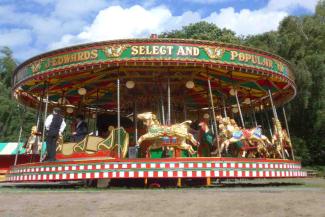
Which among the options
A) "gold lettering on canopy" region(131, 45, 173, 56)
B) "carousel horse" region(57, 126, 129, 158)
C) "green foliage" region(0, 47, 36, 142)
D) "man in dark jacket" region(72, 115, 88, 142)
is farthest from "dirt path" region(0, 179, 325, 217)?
"green foliage" region(0, 47, 36, 142)

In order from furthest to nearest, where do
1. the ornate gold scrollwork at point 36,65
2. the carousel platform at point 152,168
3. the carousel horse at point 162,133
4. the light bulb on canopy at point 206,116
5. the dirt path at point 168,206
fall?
the light bulb on canopy at point 206,116, the ornate gold scrollwork at point 36,65, the carousel horse at point 162,133, the carousel platform at point 152,168, the dirt path at point 168,206

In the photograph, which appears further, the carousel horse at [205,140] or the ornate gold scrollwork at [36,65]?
the carousel horse at [205,140]

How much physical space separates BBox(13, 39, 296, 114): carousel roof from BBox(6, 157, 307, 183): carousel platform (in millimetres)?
3219

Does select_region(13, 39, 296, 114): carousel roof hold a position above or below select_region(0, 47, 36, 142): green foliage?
below

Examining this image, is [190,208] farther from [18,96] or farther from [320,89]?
[320,89]

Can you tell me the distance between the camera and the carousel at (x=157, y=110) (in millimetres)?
13250

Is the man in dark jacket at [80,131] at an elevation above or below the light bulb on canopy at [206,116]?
below

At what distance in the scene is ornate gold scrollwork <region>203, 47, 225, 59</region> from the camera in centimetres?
1434

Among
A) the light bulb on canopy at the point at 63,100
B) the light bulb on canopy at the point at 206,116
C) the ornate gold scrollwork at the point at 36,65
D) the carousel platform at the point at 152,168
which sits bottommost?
the carousel platform at the point at 152,168

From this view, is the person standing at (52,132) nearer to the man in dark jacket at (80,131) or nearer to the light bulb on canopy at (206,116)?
the man in dark jacket at (80,131)

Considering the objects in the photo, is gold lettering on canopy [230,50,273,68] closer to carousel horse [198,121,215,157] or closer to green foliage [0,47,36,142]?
carousel horse [198,121,215,157]

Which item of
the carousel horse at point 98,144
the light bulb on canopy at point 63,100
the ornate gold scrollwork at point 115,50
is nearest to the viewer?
the ornate gold scrollwork at point 115,50

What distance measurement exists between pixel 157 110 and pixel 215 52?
4.17 m

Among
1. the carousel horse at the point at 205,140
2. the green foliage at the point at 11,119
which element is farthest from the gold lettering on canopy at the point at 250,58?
the green foliage at the point at 11,119
